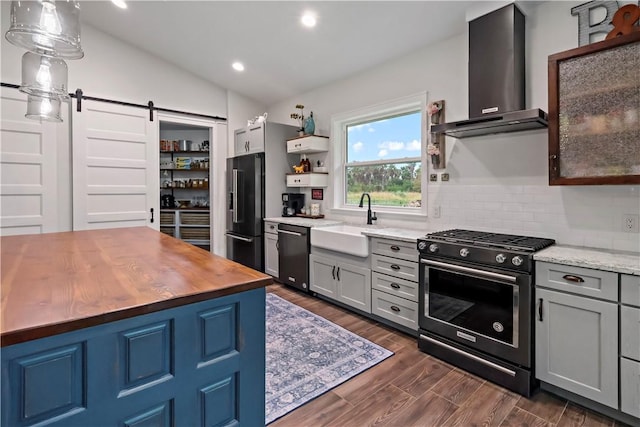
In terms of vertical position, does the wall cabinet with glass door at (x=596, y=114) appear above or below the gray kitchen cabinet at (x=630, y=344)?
above

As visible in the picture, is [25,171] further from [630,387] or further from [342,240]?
[630,387]

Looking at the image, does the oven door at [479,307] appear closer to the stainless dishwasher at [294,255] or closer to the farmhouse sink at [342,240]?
the farmhouse sink at [342,240]

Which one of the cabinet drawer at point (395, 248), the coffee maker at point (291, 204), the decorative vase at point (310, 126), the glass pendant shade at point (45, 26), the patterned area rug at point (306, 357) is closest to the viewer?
the glass pendant shade at point (45, 26)

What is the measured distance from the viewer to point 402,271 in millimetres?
2928

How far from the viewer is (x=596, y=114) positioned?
6.82 feet

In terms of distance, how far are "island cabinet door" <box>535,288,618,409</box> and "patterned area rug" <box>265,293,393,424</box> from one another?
106 centimetres

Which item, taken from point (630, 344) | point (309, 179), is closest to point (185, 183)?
point (309, 179)

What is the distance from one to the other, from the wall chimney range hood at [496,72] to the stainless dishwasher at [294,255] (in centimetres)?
204

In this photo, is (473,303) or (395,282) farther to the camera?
(395,282)

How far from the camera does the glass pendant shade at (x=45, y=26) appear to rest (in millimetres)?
1587

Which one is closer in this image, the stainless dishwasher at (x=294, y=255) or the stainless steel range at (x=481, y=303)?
the stainless steel range at (x=481, y=303)

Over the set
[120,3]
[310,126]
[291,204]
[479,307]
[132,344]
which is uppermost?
[120,3]

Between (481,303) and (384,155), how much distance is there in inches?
83.2

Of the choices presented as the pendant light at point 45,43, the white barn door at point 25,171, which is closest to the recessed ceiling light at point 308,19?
the pendant light at point 45,43
